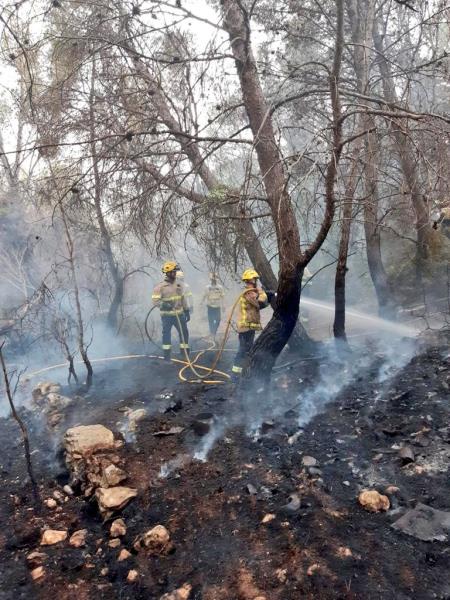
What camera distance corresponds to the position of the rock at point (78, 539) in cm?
334

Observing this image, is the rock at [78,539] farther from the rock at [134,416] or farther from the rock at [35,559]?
the rock at [134,416]

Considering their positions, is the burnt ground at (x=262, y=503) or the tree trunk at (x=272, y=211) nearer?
the burnt ground at (x=262, y=503)

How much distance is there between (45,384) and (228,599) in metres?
5.40

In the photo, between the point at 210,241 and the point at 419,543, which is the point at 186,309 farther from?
the point at 419,543

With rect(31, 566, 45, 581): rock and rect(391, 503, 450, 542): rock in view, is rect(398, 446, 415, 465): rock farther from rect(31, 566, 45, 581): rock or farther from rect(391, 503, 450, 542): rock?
rect(31, 566, 45, 581): rock

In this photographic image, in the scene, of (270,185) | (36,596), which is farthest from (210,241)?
(36,596)

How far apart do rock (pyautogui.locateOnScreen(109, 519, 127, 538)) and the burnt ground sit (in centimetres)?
7

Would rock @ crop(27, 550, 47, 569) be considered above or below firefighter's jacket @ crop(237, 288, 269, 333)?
below

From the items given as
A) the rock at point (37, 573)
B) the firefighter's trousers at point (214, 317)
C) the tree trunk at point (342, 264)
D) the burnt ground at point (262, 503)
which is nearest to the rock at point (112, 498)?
the burnt ground at point (262, 503)

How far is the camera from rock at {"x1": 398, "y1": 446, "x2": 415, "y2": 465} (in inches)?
151

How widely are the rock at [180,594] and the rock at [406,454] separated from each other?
2.23 metres

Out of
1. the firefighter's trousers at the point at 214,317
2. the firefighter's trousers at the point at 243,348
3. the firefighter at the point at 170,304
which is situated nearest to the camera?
the firefighter's trousers at the point at 243,348

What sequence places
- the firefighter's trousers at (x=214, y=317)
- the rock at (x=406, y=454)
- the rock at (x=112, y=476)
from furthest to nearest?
the firefighter's trousers at (x=214, y=317) → the rock at (x=112, y=476) → the rock at (x=406, y=454)

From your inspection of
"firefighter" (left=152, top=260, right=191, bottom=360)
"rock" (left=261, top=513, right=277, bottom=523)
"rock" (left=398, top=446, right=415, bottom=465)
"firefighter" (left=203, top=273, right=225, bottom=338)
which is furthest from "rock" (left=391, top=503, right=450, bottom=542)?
"firefighter" (left=203, top=273, right=225, bottom=338)
